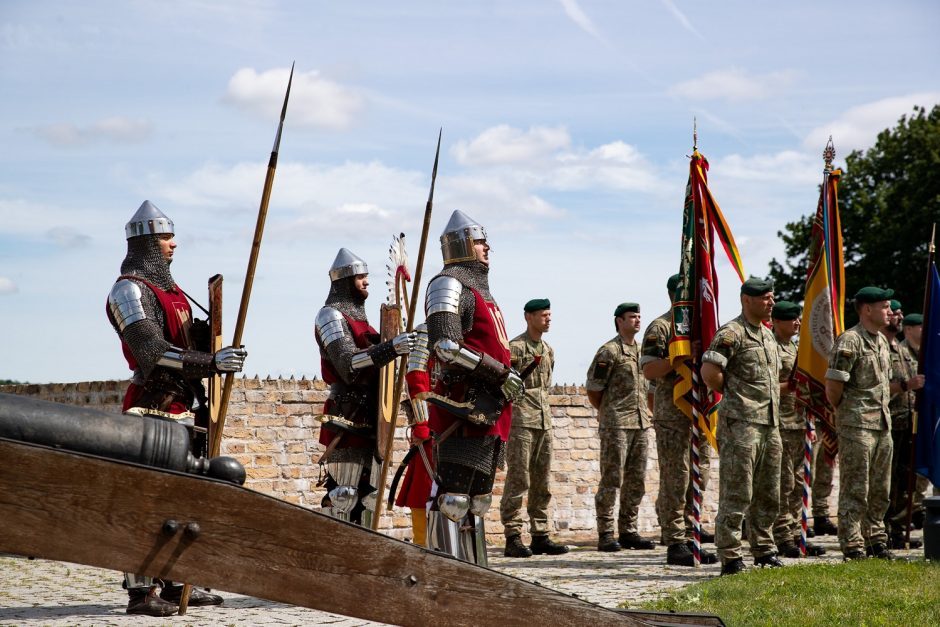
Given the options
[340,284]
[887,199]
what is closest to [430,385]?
[340,284]

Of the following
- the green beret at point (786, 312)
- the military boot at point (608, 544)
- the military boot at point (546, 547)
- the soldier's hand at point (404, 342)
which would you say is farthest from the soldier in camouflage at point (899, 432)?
the soldier's hand at point (404, 342)

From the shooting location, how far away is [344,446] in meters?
8.21

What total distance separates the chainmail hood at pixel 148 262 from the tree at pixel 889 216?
75.7 ft

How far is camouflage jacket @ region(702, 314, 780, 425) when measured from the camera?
8.95m

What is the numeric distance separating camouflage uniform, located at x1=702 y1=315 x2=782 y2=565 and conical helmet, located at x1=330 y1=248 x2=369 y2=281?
273 centimetres

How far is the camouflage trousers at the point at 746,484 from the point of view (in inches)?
350

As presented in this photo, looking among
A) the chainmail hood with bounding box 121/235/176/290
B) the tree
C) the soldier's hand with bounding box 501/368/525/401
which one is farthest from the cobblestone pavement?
the tree

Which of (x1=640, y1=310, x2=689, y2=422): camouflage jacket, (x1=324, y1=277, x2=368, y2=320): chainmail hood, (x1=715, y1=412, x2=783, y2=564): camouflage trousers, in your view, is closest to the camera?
(x1=324, y1=277, x2=368, y2=320): chainmail hood

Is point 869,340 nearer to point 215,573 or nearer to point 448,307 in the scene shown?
point 448,307

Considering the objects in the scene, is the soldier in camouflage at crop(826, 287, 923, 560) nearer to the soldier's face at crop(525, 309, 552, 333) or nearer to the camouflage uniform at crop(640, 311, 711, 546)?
the camouflage uniform at crop(640, 311, 711, 546)

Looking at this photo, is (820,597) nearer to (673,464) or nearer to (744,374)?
(744,374)

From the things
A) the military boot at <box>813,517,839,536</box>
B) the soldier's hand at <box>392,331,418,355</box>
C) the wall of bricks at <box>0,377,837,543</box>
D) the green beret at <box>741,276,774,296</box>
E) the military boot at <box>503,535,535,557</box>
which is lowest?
the military boot at <box>503,535,535,557</box>

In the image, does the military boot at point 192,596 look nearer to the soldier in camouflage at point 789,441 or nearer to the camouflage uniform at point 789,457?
the soldier in camouflage at point 789,441

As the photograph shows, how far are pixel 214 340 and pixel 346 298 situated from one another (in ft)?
5.90
